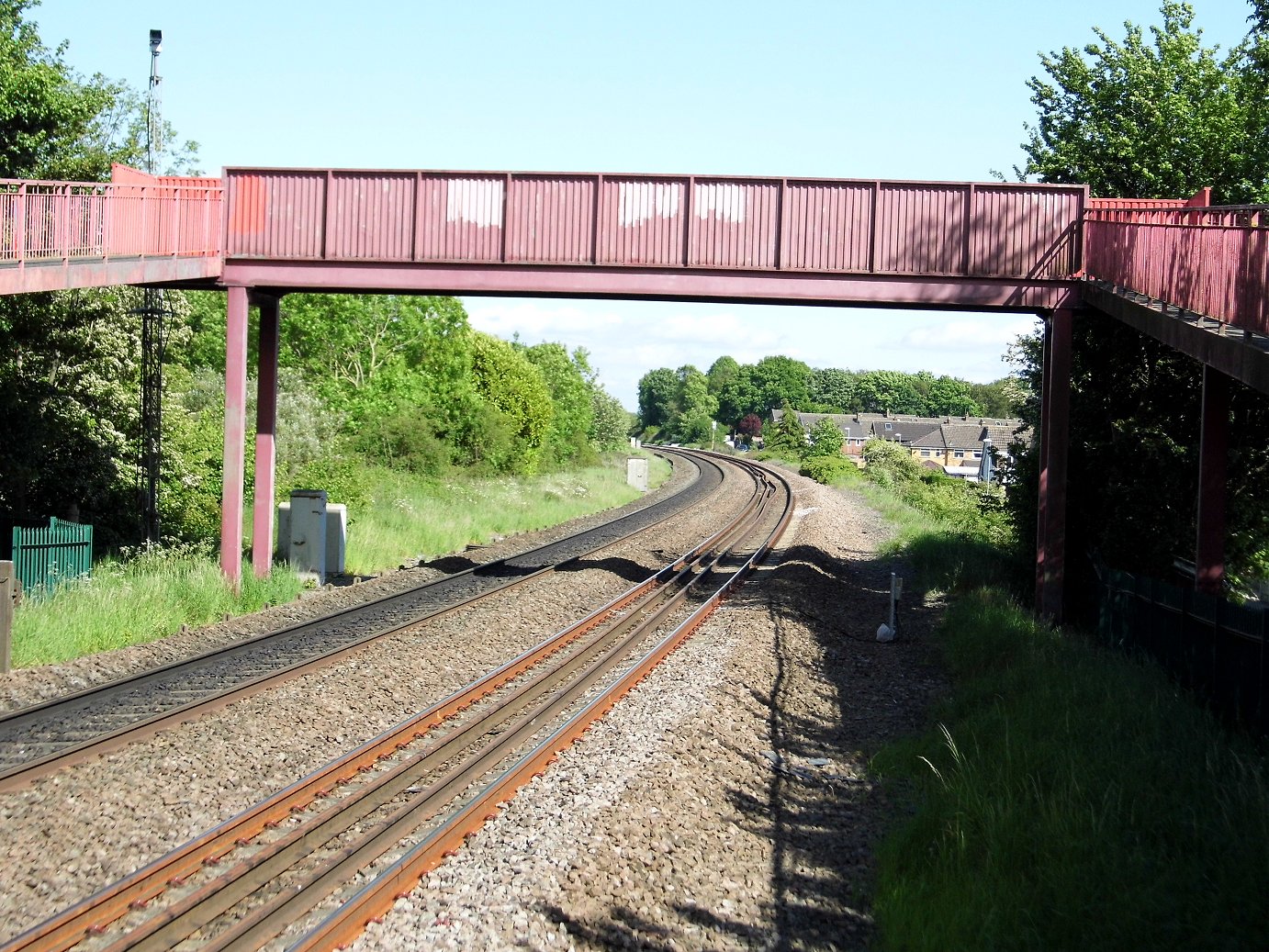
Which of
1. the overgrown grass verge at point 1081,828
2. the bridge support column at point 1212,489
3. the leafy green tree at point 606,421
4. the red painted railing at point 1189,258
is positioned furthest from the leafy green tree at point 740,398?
the overgrown grass verge at point 1081,828

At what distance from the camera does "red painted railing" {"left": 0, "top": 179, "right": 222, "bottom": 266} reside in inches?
535

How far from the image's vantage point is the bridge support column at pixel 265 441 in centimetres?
1758

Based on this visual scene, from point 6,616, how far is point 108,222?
5.49 metres

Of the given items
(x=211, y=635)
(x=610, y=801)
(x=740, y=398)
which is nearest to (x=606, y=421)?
(x=211, y=635)

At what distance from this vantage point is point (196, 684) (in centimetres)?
1117

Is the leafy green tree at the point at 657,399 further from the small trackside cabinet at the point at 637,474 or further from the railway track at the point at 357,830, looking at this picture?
the railway track at the point at 357,830

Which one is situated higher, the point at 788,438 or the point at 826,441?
the point at 826,441

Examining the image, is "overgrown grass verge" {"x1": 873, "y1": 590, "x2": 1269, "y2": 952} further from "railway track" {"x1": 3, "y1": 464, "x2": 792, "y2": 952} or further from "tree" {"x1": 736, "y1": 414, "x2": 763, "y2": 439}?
"tree" {"x1": 736, "y1": 414, "x2": 763, "y2": 439}

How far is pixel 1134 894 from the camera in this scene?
19.0 ft

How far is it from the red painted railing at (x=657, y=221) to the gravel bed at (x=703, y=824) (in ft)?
19.7

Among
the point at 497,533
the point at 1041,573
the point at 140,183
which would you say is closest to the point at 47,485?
the point at 140,183

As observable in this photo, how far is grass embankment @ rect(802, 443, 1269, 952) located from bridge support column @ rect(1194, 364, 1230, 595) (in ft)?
9.74

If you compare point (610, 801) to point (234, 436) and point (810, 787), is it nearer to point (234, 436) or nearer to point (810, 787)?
point (810, 787)

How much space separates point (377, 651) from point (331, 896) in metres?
6.64
